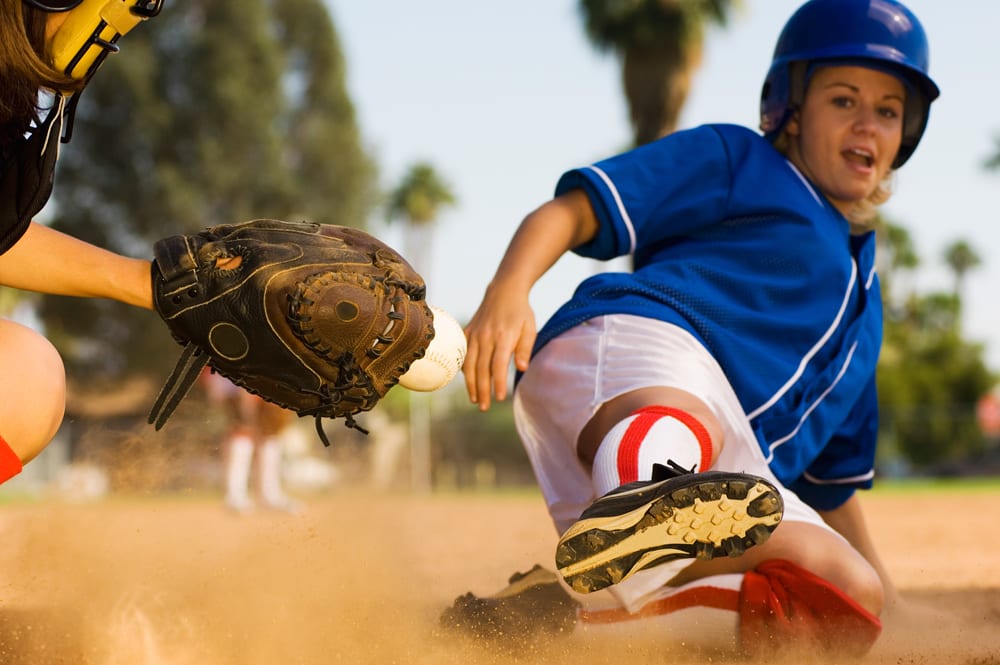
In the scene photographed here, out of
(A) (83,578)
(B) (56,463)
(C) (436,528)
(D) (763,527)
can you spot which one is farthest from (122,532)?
(B) (56,463)

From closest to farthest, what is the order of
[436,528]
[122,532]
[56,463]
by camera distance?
1. [122,532]
2. [436,528]
3. [56,463]

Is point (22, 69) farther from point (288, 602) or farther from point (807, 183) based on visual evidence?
point (807, 183)

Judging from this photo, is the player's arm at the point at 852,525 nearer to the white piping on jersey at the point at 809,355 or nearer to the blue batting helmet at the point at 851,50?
the white piping on jersey at the point at 809,355

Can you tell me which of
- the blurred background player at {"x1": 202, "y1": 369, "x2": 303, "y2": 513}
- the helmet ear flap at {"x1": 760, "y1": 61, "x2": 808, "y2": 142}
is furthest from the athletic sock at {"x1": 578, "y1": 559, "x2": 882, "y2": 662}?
the blurred background player at {"x1": 202, "y1": 369, "x2": 303, "y2": 513}

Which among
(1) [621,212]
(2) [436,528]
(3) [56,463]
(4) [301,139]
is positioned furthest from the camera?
(4) [301,139]

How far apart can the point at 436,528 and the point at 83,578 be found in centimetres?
429

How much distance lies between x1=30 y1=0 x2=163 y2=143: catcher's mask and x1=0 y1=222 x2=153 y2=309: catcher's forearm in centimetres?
30

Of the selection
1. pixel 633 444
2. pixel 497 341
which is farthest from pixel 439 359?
pixel 633 444

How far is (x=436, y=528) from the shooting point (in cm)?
690

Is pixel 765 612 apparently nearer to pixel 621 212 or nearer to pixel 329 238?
pixel 621 212

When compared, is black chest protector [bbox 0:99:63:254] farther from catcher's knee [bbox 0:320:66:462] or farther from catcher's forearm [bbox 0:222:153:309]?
catcher's knee [bbox 0:320:66:462]

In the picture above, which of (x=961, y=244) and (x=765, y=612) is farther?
(x=961, y=244)

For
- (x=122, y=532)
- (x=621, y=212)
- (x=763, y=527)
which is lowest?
(x=122, y=532)

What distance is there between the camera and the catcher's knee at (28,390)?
1.87 metres
